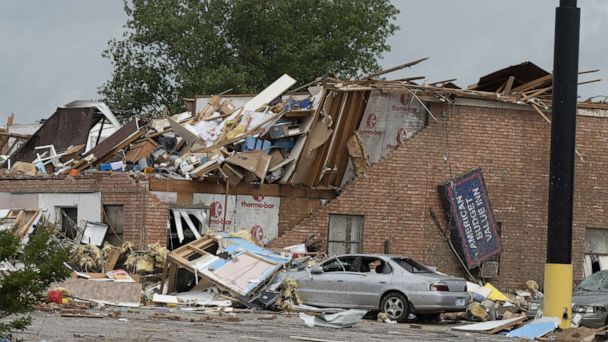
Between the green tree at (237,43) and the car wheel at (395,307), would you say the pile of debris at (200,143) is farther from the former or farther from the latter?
the green tree at (237,43)

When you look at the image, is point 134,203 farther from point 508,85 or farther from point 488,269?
point 508,85

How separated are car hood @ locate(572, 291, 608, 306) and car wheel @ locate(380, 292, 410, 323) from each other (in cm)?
336

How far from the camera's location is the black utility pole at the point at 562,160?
19406mm

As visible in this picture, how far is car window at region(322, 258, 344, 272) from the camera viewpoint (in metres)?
25.7

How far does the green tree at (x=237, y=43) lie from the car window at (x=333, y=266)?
28.2 m

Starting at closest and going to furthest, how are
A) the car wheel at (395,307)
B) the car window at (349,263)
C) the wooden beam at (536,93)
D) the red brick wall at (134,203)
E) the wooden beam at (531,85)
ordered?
the car wheel at (395,307) → the car window at (349,263) → the red brick wall at (134,203) → the wooden beam at (536,93) → the wooden beam at (531,85)

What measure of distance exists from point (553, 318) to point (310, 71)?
35692 mm

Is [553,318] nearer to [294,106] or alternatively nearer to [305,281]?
[305,281]

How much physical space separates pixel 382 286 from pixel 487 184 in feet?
25.9

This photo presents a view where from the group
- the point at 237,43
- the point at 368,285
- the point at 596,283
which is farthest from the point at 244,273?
the point at 237,43

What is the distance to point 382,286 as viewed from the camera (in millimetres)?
24875

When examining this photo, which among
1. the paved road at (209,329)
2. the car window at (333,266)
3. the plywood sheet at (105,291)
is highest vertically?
the car window at (333,266)

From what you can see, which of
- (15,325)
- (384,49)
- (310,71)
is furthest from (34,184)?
(384,49)

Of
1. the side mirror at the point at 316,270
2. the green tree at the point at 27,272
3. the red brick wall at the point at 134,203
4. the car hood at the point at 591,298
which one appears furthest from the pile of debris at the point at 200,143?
the green tree at the point at 27,272
